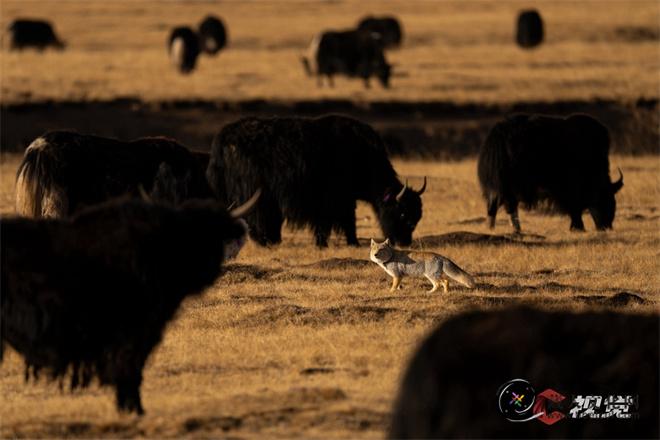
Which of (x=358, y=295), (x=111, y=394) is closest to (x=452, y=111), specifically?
(x=358, y=295)

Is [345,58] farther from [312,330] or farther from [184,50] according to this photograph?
[312,330]

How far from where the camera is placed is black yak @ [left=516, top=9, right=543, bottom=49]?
48188 mm

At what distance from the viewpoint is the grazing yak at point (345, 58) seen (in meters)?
37.8

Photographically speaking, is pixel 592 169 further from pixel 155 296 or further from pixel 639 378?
pixel 639 378

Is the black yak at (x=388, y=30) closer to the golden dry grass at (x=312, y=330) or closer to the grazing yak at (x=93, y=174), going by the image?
the golden dry grass at (x=312, y=330)

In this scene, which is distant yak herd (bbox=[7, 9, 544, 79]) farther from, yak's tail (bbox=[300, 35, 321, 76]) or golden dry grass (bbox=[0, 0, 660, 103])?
golden dry grass (bbox=[0, 0, 660, 103])

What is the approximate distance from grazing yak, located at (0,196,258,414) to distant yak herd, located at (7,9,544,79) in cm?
2829

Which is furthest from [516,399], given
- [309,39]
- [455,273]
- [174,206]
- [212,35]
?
[309,39]

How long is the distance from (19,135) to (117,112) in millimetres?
2654

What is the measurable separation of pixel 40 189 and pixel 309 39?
120ft

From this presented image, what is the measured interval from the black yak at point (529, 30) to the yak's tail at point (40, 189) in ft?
117

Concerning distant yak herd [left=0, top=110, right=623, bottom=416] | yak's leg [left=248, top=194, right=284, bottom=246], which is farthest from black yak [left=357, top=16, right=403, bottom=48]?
yak's leg [left=248, top=194, right=284, bottom=246]

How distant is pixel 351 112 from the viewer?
102 feet

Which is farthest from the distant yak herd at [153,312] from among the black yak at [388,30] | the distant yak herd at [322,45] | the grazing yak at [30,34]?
the black yak at [388,30]
